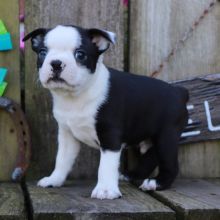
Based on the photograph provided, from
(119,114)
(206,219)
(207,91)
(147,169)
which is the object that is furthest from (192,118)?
(206,219)

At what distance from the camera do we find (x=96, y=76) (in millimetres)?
2455

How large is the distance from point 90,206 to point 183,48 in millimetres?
1141

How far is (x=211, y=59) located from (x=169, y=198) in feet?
3.01

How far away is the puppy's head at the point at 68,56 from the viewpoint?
2270 millimetres

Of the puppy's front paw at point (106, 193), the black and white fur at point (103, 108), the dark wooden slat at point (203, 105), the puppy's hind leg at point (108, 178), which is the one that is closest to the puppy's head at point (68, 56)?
the black and white fur at point (103, 108)

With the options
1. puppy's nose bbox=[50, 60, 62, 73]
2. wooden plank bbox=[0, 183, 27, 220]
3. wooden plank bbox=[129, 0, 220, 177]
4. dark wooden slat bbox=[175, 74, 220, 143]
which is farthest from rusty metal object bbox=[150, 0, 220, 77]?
wooden plank bbox=[0, 183, 27, 220]

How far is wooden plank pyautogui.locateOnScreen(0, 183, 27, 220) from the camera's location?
6.10 ft

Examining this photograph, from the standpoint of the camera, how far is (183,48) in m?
2.85

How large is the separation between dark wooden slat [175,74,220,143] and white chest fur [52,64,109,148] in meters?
0.54

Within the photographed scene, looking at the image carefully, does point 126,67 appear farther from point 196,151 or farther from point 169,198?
point 169,198

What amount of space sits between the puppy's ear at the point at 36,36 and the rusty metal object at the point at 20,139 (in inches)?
12.9

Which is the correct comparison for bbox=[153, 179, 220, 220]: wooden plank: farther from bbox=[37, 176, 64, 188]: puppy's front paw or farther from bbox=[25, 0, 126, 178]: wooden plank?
bbox=[25, 0, 126, 178]: wooden plank

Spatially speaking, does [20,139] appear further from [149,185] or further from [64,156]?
[149,185]

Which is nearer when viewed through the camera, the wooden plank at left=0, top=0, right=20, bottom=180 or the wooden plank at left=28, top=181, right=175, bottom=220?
the wooden plank at left=28, top=181, right=175, bottom=220
